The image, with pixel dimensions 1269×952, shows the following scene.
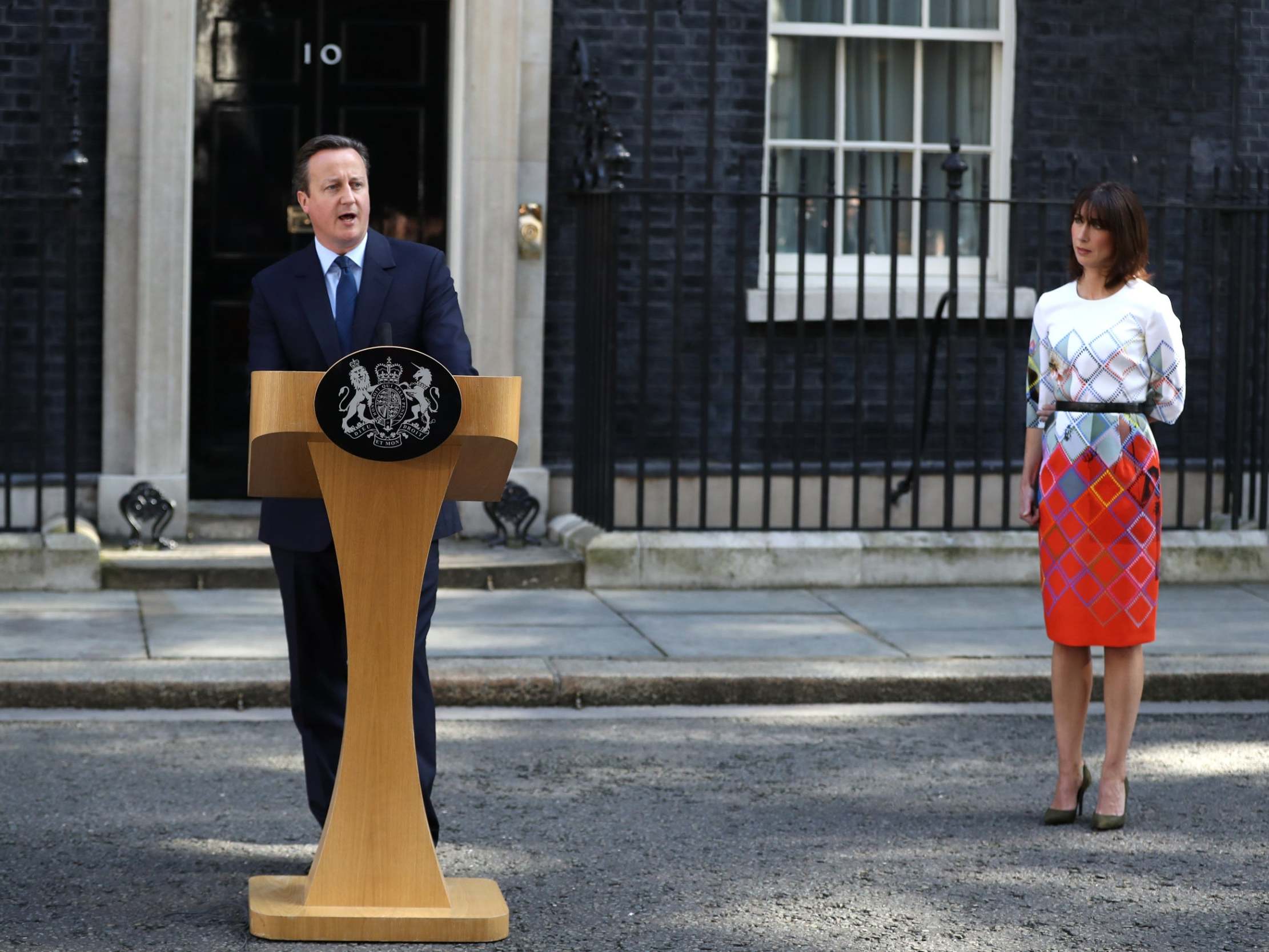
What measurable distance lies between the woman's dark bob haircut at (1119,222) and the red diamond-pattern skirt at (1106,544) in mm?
461

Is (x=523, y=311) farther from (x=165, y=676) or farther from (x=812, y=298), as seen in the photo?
(x=165, y=676)

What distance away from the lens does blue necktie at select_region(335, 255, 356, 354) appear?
4441mm

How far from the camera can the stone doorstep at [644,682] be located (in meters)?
6.67

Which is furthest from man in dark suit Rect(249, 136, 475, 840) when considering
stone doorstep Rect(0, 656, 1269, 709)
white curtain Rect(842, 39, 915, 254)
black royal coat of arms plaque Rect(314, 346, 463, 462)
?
→ white curtain Rect(842, 39, 915, 254)

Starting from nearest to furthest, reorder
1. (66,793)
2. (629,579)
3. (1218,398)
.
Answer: (66,793), (629,579), (1218,398)

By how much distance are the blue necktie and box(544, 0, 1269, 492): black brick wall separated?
17.1 ft

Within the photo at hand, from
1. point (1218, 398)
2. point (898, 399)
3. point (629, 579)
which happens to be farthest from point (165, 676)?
point (1218, 398)

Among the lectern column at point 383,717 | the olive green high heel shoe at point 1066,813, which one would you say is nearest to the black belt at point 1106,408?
the olive green high heel shoe at point 1066,813

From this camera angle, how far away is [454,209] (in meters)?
9.94

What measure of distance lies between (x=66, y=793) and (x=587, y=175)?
486 centimetres

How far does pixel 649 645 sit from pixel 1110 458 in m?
2.76

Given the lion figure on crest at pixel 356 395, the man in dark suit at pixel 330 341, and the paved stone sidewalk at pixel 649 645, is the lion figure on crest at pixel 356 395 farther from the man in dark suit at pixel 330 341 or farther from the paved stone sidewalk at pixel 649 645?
the paved stone sidewalk at pixel 649 645

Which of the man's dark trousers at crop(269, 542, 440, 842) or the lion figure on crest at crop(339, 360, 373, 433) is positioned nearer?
the lion figure on crest at crop(339, 360, 373, 433)

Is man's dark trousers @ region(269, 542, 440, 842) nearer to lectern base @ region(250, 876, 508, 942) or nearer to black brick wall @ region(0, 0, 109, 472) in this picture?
lectern base @ region(250, 876, 508, 942)
